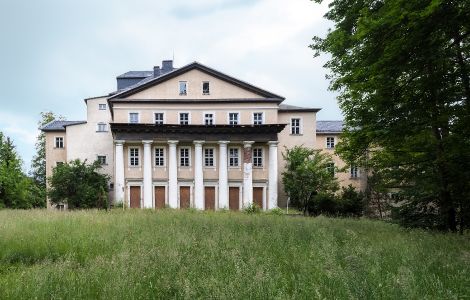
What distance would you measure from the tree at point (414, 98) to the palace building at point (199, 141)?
75.1 ft

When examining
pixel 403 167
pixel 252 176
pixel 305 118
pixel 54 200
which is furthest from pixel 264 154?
pixel 403 167

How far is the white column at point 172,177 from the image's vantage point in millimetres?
36562

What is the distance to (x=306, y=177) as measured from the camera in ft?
109

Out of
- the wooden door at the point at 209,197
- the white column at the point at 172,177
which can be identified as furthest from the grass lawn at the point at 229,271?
the wooden door at the point at 209,197

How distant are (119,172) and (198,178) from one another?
7.71 metres

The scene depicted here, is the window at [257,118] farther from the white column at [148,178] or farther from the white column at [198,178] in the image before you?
the white column at [148,178]

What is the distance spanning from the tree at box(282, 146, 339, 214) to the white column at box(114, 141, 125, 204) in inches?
622

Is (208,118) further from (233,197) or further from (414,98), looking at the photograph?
(414,98)

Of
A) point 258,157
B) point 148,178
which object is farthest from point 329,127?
point 148,178

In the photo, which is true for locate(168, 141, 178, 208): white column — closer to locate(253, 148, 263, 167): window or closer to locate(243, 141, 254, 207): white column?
locate(243, 141, 254, 207): white column

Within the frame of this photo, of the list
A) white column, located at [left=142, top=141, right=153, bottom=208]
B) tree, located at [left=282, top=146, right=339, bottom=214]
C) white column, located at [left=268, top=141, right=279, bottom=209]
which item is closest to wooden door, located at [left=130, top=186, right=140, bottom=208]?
white column, located at [left=142, top=141, right=153, bottom=208]

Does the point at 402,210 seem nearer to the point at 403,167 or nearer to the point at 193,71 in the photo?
the point at 403,167

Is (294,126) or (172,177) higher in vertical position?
(294,126)

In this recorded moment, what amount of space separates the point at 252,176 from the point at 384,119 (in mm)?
26192
